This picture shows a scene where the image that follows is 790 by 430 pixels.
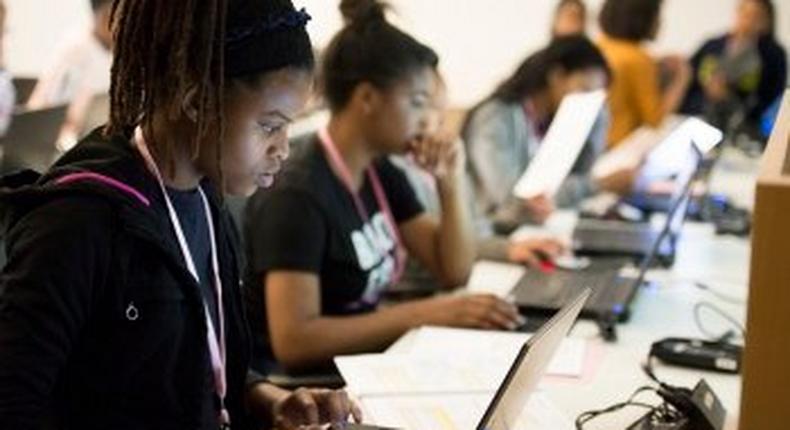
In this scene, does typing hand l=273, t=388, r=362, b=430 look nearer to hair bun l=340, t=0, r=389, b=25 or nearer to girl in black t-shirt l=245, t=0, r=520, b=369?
girl in black t-shirt l=245, t=0, r=520, b=369

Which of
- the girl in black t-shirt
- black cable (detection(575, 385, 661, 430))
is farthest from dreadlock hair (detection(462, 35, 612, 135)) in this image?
black cable (detection(575, 385, 661, 430))

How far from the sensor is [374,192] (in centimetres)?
223

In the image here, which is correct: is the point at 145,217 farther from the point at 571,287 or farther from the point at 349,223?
the point at 571,287

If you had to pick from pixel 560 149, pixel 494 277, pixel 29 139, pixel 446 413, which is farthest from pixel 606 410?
pixel 29 139

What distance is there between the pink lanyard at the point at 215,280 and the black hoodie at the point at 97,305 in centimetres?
2

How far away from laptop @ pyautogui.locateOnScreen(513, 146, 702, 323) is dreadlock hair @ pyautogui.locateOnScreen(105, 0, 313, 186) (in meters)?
0.94

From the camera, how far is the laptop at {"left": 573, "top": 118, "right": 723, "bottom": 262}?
90.6 inches

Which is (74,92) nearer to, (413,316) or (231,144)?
(413,316)

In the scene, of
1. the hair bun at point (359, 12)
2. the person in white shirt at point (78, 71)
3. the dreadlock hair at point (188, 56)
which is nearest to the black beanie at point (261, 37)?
the dreadlock hair at point (188, 56)

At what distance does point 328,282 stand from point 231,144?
0.81m

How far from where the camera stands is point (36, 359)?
3.52 ft

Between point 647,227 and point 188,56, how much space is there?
1.97 meters

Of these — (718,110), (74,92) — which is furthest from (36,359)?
(718,110)

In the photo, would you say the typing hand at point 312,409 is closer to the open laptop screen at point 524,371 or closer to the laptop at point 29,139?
the open laptop screen at point 524,371
